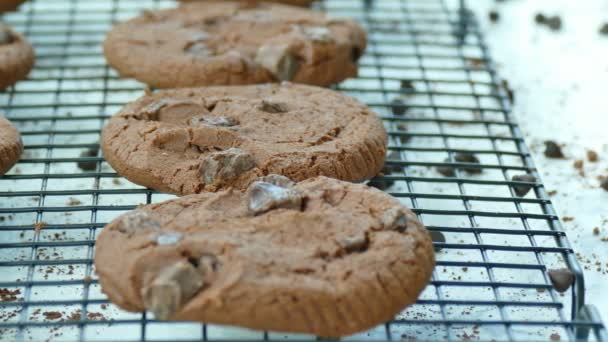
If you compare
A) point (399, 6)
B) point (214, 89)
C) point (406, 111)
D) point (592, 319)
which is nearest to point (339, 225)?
point (592, 319)

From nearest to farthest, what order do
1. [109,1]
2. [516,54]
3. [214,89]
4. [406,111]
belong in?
[214,89] → [406,111] → [516,54] → [109,1]

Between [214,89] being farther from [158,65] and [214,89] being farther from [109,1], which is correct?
[109,1]

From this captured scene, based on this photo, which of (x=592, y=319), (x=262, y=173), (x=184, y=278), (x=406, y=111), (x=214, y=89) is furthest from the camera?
(x=406, y=111)

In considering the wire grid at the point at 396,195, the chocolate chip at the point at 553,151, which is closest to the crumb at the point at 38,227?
the wire grid at the point at 396,195

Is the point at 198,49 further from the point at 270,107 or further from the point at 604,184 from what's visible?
the point at 604,184

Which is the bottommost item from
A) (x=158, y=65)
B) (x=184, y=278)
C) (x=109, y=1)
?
(x=109, y=1)

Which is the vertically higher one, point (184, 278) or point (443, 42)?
point (184, 278)

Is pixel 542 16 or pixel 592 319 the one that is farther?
pixel 542 16
